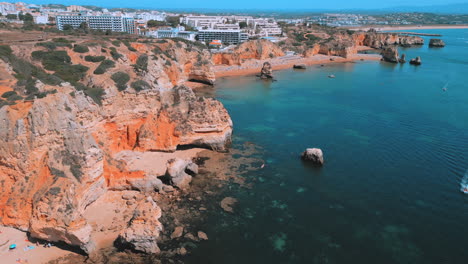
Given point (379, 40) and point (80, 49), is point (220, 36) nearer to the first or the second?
point (379, 40)

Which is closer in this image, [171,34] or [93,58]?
[93,58]

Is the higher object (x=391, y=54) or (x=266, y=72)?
(x=391, y=54)

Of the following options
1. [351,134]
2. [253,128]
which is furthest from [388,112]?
[253,128]

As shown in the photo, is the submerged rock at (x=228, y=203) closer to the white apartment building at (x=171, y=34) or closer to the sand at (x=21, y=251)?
the sand at (x=21, y=251)

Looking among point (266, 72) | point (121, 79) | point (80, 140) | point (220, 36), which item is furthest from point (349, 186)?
point (220, 36)

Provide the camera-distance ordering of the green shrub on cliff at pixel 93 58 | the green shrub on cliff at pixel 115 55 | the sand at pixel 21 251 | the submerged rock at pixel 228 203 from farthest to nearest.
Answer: the green shrub on cliff at pixel 115 55, the green shrub on cliff at pixel 93 58, the submerged rock at pixel 228 203, the sand at pixel 21 251

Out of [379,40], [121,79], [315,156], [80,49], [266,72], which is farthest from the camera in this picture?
[379,40]

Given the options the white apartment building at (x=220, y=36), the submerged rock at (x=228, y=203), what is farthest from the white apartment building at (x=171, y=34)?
the submerged rock at (x=228, y=203)
